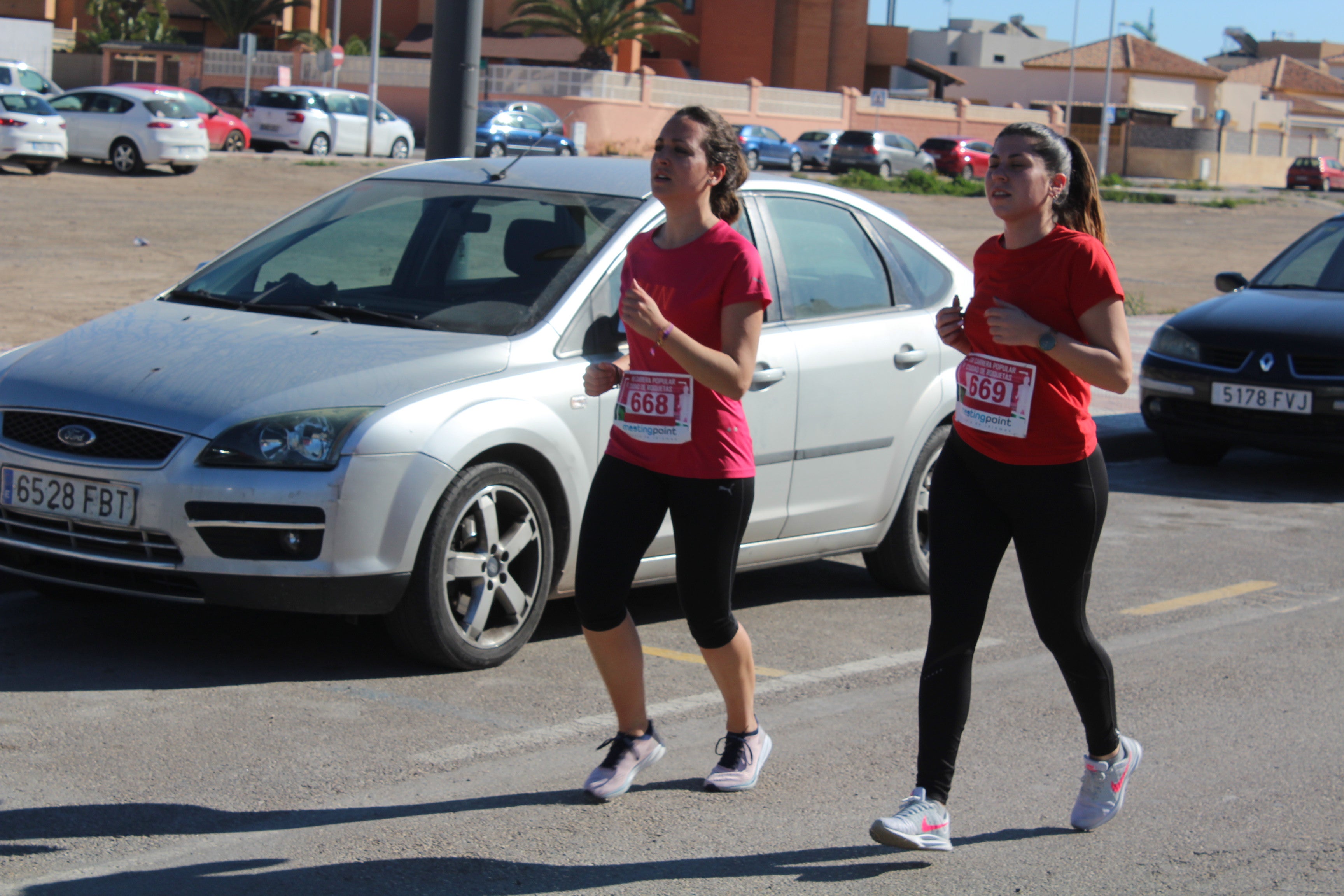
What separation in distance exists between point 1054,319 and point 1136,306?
1535 centimetres

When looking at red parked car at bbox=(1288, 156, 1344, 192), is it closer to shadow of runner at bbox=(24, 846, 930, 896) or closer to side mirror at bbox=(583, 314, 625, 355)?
side mirror at bbox=(583, 314, 625, 355)

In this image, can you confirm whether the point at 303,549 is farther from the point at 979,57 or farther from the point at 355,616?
the point at 979,57

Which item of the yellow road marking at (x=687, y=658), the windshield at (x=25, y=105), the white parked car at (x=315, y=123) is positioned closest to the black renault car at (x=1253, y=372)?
the yellow road marking at (x=687, y=658)

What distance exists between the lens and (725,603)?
13.4 feet

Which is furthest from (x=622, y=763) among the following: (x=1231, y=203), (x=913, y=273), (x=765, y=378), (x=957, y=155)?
(x=957, y=155)

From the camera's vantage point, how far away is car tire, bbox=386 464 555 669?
4930 mm

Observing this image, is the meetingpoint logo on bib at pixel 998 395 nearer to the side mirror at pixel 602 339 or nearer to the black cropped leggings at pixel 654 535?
the black cropped leggings at pixel 654 535

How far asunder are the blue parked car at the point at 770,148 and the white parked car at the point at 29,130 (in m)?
25.0

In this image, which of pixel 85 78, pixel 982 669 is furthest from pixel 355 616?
pixel 85 78

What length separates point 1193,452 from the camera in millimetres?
10383

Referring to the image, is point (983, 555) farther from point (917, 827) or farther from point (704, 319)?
point (704, 319)

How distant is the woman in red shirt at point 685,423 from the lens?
3908 mm

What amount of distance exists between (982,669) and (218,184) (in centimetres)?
2398

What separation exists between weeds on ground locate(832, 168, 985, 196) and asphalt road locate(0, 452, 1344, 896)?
3452 cm
